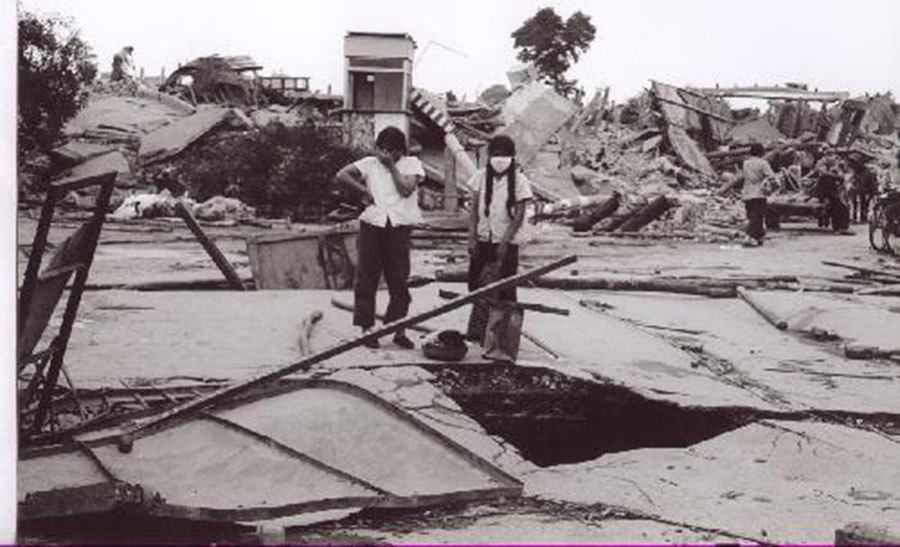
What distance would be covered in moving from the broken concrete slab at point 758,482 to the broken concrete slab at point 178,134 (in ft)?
79.0

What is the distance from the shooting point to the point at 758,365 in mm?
7422

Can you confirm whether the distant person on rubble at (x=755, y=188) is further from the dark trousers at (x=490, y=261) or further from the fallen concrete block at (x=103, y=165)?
the fallen concrete block at (x=103, y=165)

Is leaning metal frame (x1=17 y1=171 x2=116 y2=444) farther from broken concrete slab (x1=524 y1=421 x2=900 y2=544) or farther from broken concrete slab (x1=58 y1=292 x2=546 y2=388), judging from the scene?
broken concrete slab (x1=524 y1=421 x2=900 y2=544)

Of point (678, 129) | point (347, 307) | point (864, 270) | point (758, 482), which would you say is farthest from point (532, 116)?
point (758, 482)

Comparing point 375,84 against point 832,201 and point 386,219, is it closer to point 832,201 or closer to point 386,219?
point 832,201

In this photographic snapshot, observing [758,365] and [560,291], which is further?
[560,291]

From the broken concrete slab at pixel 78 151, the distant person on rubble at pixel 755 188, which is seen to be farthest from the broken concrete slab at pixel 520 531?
the broken concrete slab at pixel 78 151

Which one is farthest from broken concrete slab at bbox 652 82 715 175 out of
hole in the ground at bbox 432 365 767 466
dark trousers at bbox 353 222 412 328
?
hole in the ground at bbox 432 365 767 466

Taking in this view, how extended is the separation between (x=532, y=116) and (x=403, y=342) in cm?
1980

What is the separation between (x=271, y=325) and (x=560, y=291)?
378 cm

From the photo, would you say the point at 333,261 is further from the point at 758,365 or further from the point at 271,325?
the point at 758,365

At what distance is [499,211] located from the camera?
24.3 ft

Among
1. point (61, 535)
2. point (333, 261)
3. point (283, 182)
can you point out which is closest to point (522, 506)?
point (61, 535)

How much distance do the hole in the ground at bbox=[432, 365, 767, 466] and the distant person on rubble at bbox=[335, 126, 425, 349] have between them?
94cm
